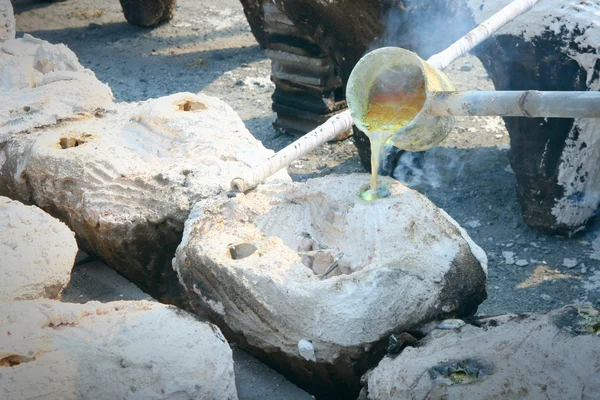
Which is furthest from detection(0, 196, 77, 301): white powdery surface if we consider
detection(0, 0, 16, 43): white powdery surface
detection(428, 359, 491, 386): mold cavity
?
detection(0, 0, 16, 43): white powdery surface

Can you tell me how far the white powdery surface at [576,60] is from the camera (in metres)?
3.54

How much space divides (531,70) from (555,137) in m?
0.36

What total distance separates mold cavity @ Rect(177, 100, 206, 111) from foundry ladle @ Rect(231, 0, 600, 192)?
27.0 inches

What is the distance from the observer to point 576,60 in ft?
11.8

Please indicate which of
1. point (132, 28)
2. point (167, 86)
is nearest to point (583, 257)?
point (167, 86)

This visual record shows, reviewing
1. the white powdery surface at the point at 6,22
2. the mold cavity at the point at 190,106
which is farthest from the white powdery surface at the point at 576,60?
the white powdery surface at the point at 6,22

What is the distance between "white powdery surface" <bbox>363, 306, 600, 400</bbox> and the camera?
2.11 meters

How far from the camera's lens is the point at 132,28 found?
7.59 metres

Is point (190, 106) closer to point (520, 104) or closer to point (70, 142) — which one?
point (70, 142)

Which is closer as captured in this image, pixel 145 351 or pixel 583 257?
pixel 145 351

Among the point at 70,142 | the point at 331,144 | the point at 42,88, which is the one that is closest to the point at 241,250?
the point at 70,142

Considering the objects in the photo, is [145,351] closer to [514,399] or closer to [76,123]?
[514,399]

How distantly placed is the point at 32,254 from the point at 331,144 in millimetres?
2613

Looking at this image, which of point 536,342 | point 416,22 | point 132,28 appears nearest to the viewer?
point 536,342
